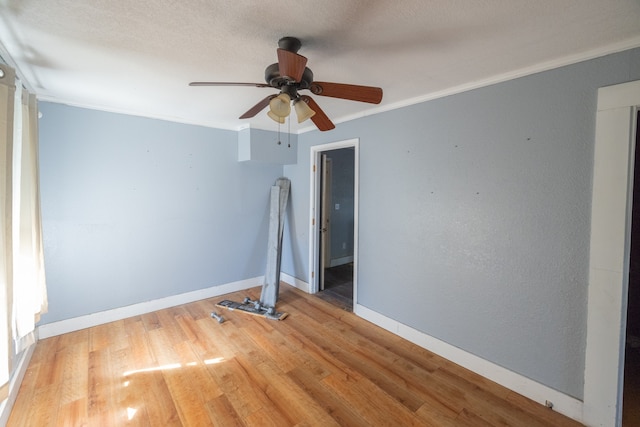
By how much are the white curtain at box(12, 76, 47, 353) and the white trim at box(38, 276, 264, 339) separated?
0.76 metres

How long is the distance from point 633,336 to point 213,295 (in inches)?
180

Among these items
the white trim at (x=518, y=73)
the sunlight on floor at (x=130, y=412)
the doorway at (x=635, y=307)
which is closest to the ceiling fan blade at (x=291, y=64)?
the white trim at (x=518, y=73)

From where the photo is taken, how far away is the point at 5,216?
1.43 metres

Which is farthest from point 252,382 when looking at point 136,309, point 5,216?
point 136,309

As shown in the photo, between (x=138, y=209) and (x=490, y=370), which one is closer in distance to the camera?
(x=490, y=370)

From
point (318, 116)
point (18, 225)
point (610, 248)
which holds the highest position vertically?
point (318, 116)

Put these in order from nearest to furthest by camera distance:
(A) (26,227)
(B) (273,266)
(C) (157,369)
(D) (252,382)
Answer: (A) (26,227) → (D) (252,382) → (C) (157,369) → (B) (273,266)

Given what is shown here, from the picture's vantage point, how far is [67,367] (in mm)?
2244

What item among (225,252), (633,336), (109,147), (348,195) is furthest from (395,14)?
(348,195)

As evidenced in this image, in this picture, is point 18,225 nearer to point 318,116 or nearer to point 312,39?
point 318,116

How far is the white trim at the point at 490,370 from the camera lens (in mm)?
1813

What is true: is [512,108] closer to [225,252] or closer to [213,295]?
[225,252]

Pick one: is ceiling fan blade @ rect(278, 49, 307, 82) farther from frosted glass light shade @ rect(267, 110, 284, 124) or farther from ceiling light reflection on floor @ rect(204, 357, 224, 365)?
ceiling light reflection on floor @ rect(204, 357, 224, 365)

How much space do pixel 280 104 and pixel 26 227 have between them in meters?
2.00
